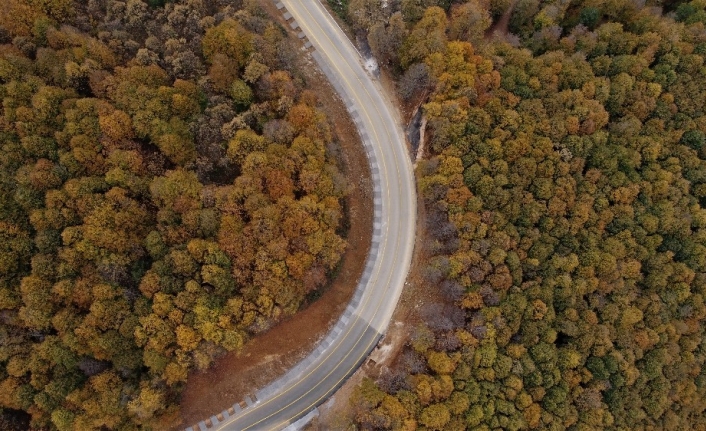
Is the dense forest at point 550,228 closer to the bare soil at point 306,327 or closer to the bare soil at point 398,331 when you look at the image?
the bare soil at point 398,331

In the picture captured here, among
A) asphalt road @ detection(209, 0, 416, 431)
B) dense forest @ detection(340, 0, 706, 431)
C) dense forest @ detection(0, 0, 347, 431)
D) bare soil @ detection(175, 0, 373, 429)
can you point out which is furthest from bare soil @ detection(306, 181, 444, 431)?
dense forest @ detection(0, 0, 347, 431)

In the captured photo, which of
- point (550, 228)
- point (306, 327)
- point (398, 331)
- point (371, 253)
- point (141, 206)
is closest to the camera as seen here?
point (141, 206)

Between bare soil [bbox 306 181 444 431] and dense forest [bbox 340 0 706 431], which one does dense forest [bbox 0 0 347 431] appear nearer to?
bare soil [bbox 306 181 444 431]

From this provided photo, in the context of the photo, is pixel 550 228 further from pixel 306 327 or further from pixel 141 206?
pixel 141 206

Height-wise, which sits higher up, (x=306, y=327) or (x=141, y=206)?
(x=141, y=206)

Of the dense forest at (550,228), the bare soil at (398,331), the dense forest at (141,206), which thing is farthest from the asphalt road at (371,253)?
the dense forest at (141,206)

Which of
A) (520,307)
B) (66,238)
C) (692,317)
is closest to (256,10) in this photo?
(66,238)

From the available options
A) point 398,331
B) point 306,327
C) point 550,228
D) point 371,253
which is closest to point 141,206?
point 306,327
